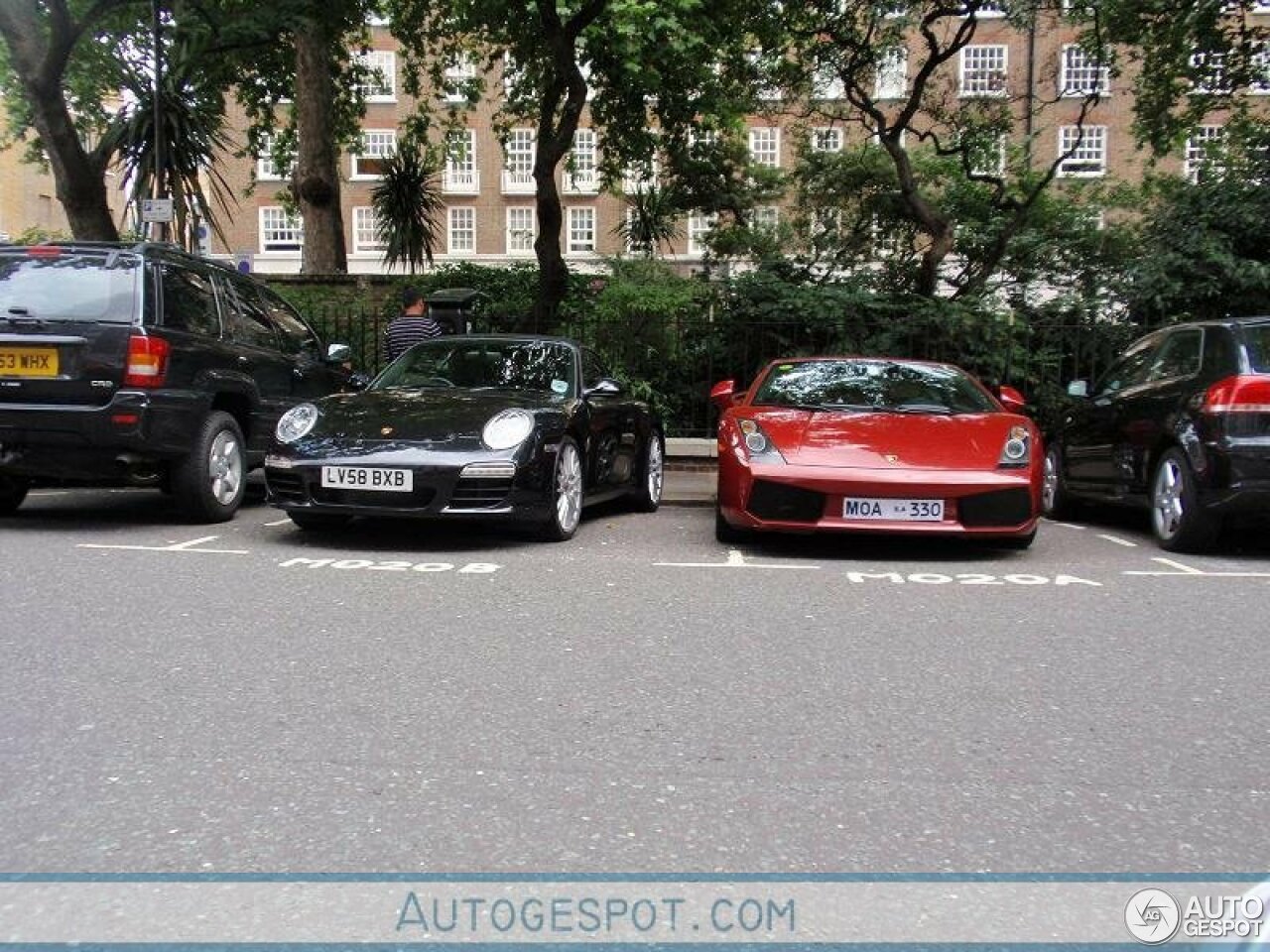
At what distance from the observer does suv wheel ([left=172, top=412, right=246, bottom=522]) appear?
25.9ft

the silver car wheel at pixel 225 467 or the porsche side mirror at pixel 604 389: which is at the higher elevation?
the porsche side mirror at pixel 604 389

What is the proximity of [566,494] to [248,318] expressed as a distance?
3.17m

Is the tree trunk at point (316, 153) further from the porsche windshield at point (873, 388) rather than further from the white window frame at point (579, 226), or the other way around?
the white window frame at point (579, 226)

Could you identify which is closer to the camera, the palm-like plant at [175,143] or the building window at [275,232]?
the palm-like plant at [175,143]

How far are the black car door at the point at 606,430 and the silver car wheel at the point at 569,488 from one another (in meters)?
0.29

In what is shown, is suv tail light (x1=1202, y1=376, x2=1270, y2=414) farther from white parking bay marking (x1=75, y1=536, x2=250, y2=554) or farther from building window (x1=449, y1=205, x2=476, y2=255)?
building window (x1=449, y1=205, x2=476, y2=255)

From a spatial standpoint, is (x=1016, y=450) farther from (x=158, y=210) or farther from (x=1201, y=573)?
(x=158, y=210)

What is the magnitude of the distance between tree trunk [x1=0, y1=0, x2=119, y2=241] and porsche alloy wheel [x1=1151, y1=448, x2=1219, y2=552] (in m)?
11.6

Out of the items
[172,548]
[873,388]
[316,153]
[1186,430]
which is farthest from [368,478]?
[316,153]

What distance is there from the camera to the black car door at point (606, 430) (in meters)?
8.32

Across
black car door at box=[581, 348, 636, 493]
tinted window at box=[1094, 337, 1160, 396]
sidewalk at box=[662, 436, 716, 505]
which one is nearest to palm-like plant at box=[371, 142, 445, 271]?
sidewalk at box=[662, 436, 716, 505]

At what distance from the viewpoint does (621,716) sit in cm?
384

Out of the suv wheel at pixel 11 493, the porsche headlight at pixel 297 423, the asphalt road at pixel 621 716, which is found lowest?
the asphalt road at pixel 621 716

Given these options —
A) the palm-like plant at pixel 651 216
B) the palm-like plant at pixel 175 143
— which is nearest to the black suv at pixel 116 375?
the palm-like plant at pixel 175 143
